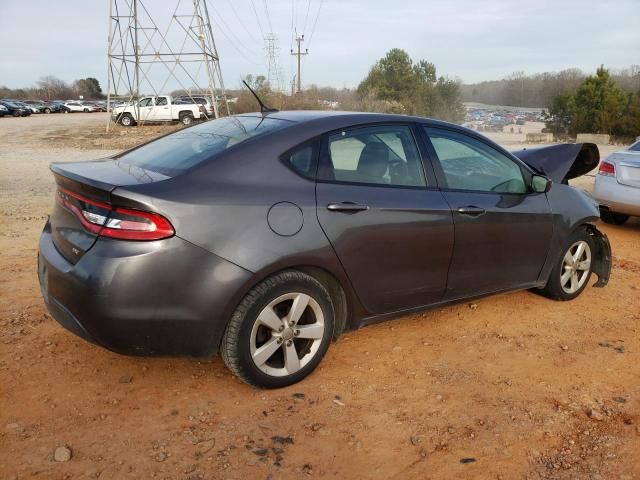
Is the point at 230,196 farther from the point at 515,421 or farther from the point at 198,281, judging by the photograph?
the point at 515,421

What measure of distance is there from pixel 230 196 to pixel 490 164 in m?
2.06

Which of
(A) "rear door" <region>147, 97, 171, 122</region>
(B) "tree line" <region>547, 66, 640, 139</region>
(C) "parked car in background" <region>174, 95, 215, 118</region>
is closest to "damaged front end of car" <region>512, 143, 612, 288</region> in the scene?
(B) "tree line" <region>547, 66, 640, 139</region>

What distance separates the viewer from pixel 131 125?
32844mm

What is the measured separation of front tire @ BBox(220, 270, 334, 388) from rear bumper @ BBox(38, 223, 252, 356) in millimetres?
111

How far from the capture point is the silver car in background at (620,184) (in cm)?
708

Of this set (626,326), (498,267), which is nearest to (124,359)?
(498,267)

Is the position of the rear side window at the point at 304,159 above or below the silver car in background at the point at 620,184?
above

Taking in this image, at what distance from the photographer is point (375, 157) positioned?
3.42 m

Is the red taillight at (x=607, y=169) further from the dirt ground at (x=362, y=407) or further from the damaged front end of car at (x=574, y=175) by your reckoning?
the dirt ground at (x=362, y=407)

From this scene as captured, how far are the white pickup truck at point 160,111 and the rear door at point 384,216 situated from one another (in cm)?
3043

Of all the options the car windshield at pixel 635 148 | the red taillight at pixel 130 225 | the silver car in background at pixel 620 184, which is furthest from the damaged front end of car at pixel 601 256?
the red taillight at pixel 130 225

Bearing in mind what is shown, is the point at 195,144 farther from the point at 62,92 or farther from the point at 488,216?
the point at 62,92

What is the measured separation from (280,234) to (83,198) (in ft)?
3.38

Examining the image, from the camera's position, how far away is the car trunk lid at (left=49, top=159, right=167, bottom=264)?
274 centimetres
